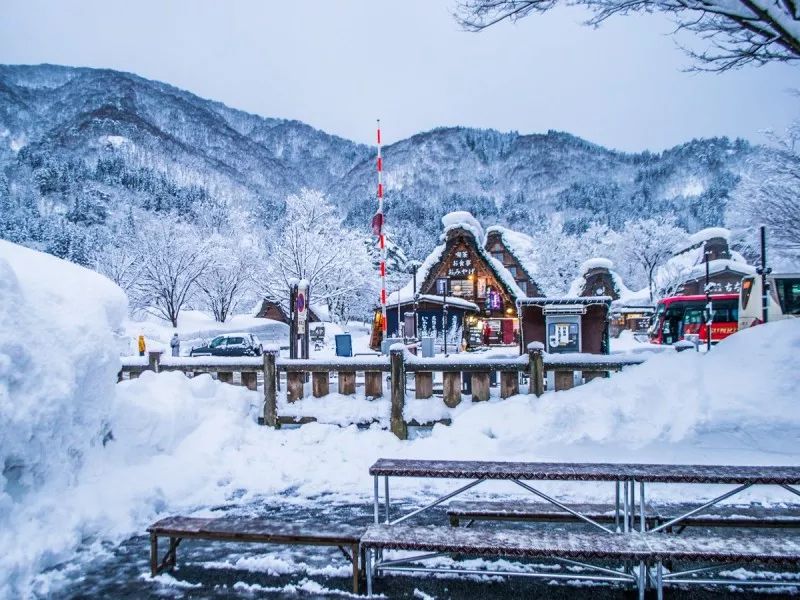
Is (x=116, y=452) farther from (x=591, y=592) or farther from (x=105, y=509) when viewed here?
(x=591, y=592)

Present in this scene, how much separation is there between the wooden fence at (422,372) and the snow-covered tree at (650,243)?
4541 cm

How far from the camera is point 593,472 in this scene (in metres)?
4.22

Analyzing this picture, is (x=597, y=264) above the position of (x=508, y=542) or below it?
above

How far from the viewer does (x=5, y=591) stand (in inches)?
157

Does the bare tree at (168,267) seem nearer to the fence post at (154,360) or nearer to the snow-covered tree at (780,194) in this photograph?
the fence post at (154,360)

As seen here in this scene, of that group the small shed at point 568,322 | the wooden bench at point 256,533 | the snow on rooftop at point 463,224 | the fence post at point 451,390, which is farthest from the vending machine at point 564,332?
the snow on rooftop at point 463,224

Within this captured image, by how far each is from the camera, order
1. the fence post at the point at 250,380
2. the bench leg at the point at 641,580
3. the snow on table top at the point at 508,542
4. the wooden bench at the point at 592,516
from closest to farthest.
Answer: the snow on table top at the point at 508,542
the bench leg at the point at 641,580
the wooden bench at the point at 592,516
the fence post at the point at 250,380

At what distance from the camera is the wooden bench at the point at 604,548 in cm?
341

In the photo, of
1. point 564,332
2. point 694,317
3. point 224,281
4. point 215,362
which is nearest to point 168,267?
point 224,281

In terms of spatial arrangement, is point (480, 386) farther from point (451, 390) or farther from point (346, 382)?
point (346, 382)

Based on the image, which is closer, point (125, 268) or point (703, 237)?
point (125, 268)

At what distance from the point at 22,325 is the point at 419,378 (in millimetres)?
5237

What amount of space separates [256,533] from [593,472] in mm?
2734

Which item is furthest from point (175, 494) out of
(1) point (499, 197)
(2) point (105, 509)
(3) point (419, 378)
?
(1) point (499, 197)
